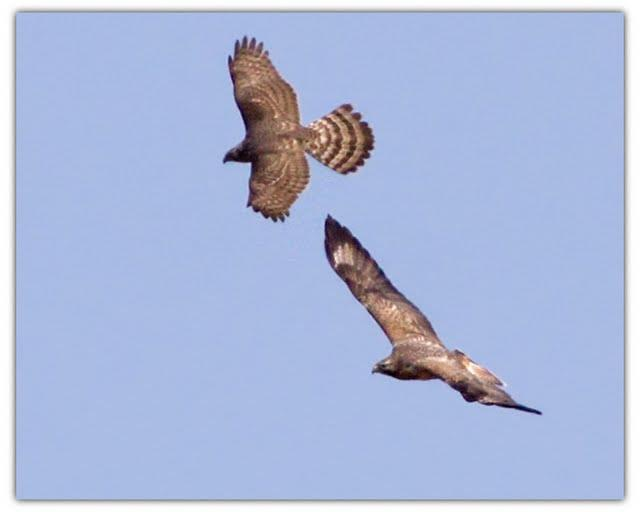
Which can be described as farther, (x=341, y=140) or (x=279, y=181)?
(x=341, y=140)

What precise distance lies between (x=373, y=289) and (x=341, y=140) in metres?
1.34

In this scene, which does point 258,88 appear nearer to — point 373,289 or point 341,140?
point 341,140

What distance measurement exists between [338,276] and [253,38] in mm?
2384

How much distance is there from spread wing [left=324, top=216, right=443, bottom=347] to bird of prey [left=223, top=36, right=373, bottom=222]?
85 cm

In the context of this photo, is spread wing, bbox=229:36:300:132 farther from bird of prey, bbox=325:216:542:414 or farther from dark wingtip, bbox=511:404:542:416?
dark wingtip, bbox=511:404:542:416

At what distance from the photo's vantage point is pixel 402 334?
777 inches

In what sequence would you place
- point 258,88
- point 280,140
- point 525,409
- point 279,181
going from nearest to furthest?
point 525,409 < point 279,181 < point 280,140 < point 258,88

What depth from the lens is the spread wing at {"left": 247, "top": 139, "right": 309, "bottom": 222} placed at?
65.6 feet

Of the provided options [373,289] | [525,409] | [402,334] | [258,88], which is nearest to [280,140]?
[258,88]

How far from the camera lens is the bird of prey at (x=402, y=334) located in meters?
18.0

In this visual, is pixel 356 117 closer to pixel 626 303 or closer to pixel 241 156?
pixel 241 156

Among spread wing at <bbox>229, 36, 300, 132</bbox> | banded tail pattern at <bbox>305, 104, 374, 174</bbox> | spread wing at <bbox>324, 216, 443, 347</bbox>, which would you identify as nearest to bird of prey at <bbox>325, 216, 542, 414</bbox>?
spread wing at <bbox>324, 216, 443, 347</bbox>

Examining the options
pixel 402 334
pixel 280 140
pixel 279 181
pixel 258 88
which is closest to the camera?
pixel 402 334

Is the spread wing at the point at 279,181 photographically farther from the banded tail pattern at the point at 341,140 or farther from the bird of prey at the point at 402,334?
the bird of prey at the point at 402,334
